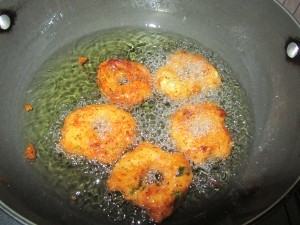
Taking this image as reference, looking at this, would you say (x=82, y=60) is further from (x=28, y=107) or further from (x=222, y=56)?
(x=222, y=56)

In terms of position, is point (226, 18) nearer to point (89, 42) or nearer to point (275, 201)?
point (89, 42)

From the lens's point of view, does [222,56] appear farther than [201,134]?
Yes

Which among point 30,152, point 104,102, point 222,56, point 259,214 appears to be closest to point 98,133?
point 104,102

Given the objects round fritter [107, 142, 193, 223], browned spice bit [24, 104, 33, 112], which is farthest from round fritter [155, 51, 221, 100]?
browned spice bit [24, 104, 33, 112]

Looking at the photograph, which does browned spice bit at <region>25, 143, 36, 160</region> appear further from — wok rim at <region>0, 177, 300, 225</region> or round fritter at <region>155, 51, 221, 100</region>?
round fritter at <region>155, 51, 221, 100</region>

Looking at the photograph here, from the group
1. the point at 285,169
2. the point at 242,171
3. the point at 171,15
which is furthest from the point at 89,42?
the point at 285,169

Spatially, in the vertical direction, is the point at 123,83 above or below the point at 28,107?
above

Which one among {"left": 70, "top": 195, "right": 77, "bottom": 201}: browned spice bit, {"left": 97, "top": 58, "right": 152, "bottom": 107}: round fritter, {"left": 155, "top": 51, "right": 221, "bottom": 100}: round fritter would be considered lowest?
{"left": 70, "top": 195, "right": 77, "bottom": 201}: browned spice bit
